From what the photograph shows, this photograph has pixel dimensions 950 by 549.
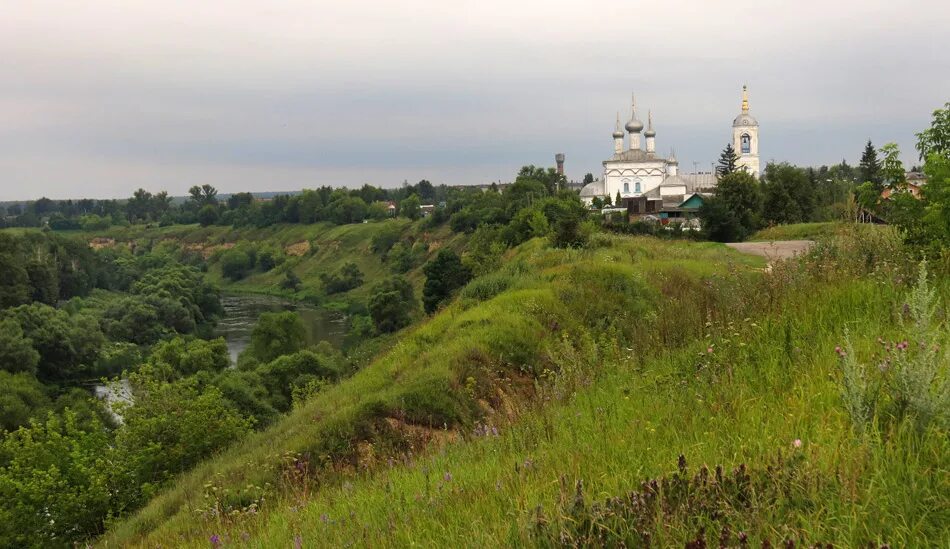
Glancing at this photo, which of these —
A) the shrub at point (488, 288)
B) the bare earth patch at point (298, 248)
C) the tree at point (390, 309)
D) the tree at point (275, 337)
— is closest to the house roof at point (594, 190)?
the tree at point (390, 309)

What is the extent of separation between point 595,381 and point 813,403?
7.97 feet

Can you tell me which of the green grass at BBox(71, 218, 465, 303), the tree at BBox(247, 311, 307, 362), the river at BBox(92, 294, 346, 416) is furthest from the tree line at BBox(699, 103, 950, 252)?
the green grass at BBox(71, 218, 465, 303)

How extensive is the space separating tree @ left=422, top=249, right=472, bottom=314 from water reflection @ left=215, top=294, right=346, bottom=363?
16.5 meters

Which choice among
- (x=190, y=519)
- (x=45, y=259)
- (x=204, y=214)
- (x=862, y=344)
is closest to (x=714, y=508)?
(x=862, y=344)

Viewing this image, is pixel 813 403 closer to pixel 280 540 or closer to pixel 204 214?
pixel 280 540

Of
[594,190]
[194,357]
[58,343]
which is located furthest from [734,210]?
[594,190]

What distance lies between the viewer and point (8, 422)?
36531 mm

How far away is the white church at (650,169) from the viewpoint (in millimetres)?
92750

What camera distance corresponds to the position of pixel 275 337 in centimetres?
4888

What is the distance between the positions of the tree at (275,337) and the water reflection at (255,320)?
301 inches

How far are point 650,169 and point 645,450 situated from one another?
320ft

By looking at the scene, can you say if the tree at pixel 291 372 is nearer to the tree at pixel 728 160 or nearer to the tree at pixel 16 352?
the tree at pixel 16 352

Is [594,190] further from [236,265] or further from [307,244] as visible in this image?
[236,265]

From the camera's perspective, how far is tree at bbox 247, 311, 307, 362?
156 ft
